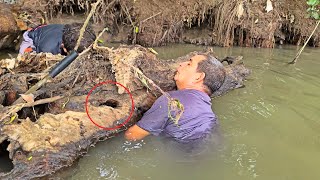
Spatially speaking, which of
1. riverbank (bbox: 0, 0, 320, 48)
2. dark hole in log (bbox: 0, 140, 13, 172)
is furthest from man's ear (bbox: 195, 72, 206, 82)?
riverbank (bbox: 0, 0, 320, 48)

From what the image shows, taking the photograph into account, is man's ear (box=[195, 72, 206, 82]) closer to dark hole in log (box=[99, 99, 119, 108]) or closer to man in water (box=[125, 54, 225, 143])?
man in water (box=[125, 54, 225, 143])

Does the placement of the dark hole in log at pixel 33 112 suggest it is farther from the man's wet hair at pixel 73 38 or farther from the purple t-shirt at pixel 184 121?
the man's wet hair at pixel 73 38

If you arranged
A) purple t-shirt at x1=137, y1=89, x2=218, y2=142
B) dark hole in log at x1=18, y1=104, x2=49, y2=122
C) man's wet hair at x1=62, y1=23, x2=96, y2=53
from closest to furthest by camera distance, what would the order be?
dark hole in log at x1=18, y1=104, x2=49, y2=122, purple t-shirt at x1=137, y1=89, x2=218, y2=142, man's wet hair at x1=62, y1=23, x2=96, y2=53

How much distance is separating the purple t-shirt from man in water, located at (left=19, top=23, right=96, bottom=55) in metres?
1.26

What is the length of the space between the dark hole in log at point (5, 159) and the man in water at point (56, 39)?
60.0 inches

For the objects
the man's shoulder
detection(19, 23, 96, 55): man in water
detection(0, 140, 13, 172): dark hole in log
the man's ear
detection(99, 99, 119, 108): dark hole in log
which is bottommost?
detection(0, 140, 13, 172): dark hole in log

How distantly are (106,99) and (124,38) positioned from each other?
476 centimetres

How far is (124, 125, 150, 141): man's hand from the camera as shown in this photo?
137 inches

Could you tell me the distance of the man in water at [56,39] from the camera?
173 inches

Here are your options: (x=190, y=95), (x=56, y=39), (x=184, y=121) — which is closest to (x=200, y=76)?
(x=190, y=95)

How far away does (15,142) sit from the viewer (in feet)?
8.91

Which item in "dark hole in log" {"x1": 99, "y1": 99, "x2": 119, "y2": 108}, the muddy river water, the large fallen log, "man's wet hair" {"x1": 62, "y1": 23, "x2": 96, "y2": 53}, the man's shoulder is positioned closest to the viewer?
the large fallen log

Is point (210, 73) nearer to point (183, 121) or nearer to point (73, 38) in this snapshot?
point (183, 121)

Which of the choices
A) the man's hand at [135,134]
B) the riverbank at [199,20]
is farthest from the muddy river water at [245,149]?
the riverbank at [199,20]
